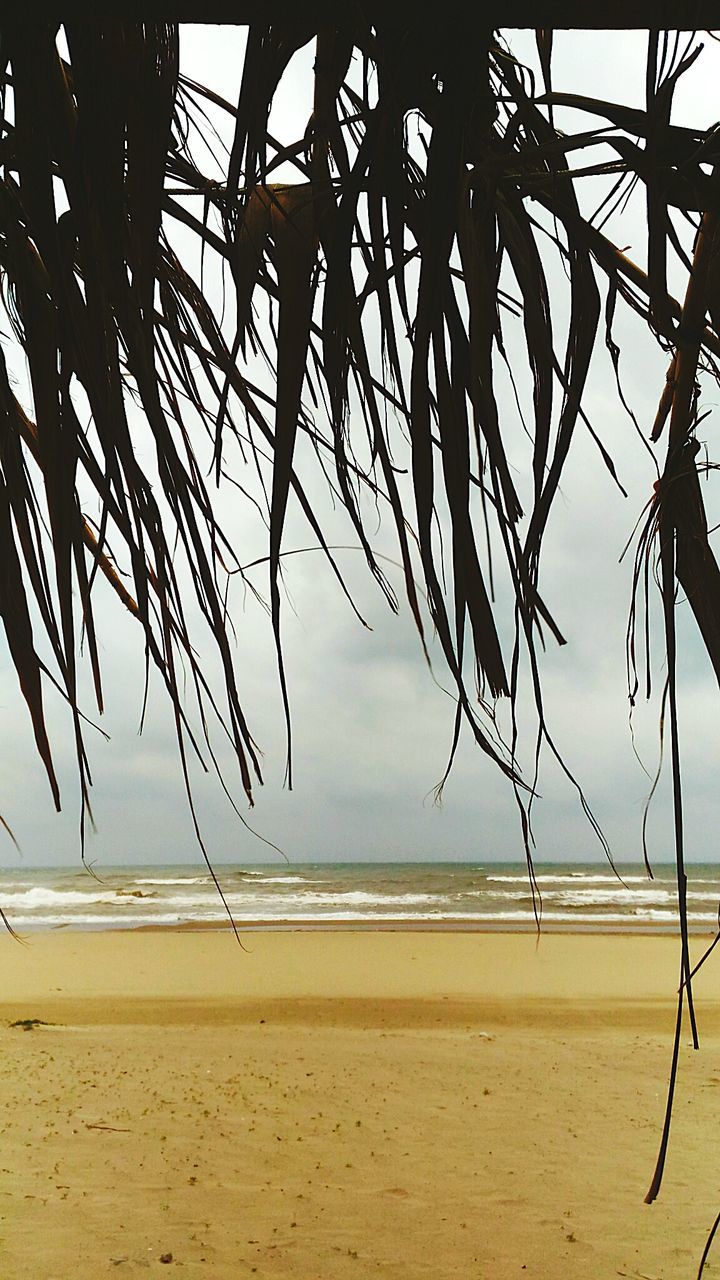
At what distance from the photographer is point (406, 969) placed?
10711 mm

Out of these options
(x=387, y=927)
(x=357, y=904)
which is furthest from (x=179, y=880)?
(x=387, y=927)

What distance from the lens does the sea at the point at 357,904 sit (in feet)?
50.4

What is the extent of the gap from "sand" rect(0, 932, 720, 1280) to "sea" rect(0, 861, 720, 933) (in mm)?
4002

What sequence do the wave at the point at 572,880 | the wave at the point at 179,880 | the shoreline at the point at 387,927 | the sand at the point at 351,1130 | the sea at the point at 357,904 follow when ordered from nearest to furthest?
the sand at the point at 351,1130, the shoreline at the point at 387,927, the sea at the point at 357,904, the wave at the point at 572,880, the wave at the point at 179,880

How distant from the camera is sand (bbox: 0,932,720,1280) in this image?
11.6ft

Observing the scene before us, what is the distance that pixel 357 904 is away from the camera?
18875mm

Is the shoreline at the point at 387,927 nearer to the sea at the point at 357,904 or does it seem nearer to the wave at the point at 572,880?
the sea at the point at 357,904

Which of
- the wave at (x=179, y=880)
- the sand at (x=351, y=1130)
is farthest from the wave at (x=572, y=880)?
the sand at (x=351, y=1130)

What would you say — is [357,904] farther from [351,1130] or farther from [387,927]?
[351,1130]

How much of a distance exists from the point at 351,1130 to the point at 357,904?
562 inches

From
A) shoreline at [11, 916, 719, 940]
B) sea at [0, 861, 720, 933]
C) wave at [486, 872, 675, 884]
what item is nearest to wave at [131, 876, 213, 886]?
sea at [0, 861, 720, 933]

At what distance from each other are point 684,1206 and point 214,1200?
6.78 ft

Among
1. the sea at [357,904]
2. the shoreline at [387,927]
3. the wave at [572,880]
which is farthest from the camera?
the wave at [572,880]

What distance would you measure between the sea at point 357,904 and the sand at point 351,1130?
158 inches
